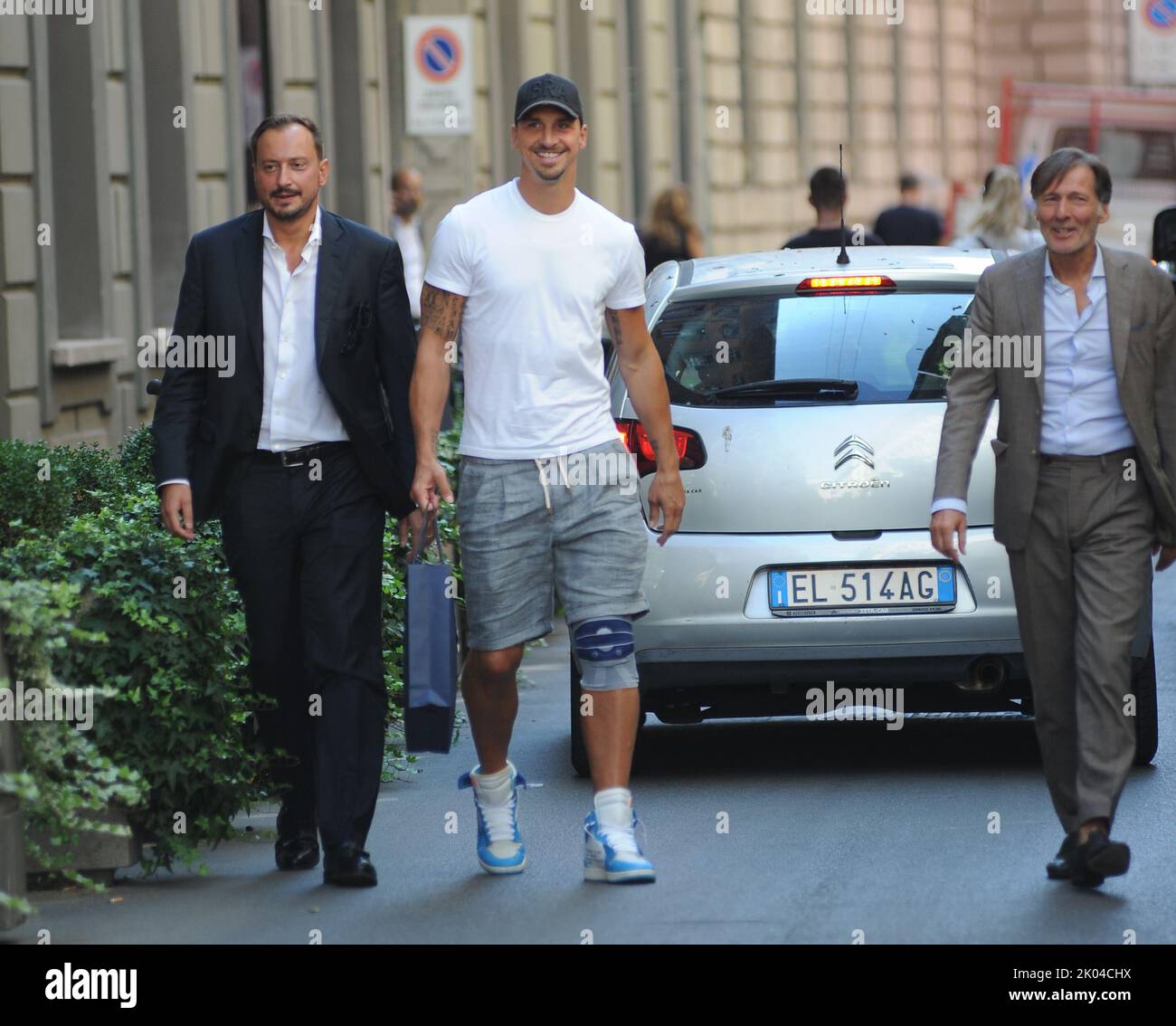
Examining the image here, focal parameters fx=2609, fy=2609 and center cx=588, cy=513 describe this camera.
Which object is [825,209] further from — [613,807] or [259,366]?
[613,807]

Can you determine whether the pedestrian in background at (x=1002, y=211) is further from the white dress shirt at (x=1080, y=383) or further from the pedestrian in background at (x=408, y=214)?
the white dress shirt at (x=1080, y=383)

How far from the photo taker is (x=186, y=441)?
6.66 meters

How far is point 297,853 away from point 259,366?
1.29 m

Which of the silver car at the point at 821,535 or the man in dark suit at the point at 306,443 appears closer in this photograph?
the man in dark suit at the point at 306,443

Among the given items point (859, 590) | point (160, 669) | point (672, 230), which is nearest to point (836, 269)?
point (859, 590)

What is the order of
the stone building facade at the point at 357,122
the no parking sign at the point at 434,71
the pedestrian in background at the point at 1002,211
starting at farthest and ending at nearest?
the no parking sign at the point at 434,71
the pedestrian in background at the point at 1002,211
the stone building facade at the point at 357,122

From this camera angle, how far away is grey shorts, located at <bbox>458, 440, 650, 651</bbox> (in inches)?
256

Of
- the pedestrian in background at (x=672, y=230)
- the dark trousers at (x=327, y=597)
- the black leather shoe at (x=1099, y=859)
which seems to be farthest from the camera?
the pedestrian in background at (x=672, y=230)

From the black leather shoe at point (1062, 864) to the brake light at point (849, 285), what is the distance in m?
2.18

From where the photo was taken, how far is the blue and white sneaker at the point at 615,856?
6520mm

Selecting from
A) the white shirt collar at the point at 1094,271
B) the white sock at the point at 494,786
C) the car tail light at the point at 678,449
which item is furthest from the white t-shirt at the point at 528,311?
the car tail light at the point at 678,449

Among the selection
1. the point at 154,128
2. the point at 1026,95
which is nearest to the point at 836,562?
the point at 154,128

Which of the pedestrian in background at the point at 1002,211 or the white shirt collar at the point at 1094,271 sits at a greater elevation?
the pedestrian in background at the point at 1002,211

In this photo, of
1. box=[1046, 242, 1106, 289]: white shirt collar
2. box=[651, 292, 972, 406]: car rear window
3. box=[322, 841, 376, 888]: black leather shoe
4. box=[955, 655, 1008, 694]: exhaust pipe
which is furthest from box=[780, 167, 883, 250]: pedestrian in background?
box=[322, 841, 376, 888]: black leather shoe
